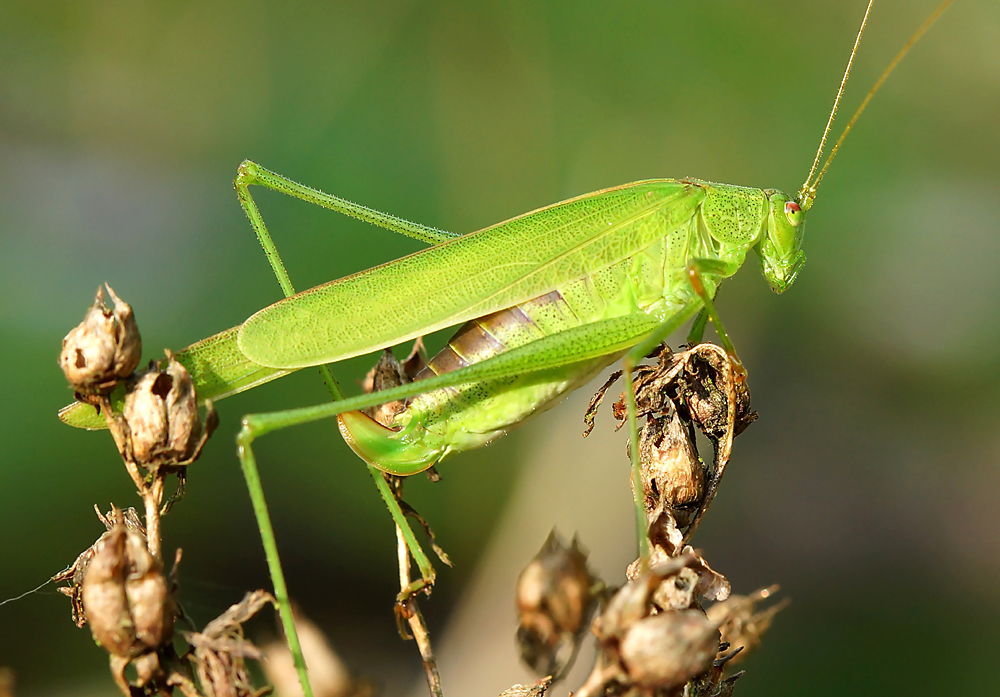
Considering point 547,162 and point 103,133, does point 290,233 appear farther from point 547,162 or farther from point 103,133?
point 547,162

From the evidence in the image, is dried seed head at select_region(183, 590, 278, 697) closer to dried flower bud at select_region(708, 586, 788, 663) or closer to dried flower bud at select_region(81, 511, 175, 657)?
dried flower bud at select_region(81, 511, 175, 657)

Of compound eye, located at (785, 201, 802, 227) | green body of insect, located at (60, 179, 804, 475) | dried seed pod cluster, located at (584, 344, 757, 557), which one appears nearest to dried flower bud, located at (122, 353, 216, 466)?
green body of insect, located at (60, 179, 804, 475)

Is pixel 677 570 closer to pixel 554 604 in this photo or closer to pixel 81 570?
pixel 554 604

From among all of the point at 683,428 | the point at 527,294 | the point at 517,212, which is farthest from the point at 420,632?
the point at 517,212

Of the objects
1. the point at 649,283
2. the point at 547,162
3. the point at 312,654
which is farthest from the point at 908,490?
the point at 312,654

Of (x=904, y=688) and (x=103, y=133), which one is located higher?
(x=103, y=133)

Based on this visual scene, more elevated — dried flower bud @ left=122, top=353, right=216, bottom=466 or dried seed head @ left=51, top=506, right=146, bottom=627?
dried flower bud @ left=122, top=353, right=216, bottom=466

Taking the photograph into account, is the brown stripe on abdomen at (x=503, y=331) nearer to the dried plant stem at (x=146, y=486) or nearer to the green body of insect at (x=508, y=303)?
the green body of insect at (x=508, y=303)
